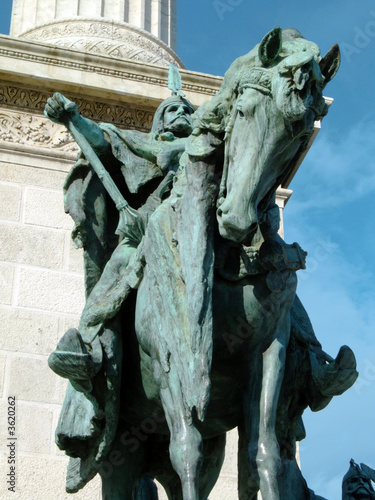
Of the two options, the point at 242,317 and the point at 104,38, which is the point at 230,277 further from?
the point at 104,38

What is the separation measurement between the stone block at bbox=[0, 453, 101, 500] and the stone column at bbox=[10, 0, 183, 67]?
3954mm

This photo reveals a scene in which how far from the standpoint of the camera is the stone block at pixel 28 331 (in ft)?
24.3

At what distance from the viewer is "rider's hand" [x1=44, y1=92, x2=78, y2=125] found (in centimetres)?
539

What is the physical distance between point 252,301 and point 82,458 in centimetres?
136

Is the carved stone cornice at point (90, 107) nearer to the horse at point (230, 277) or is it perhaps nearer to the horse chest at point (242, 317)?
the horse at point (230, 277)

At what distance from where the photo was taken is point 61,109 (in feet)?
17.7

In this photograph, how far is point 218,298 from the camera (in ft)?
14.9

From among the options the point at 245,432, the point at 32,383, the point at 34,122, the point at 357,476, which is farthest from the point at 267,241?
the point at 34,122

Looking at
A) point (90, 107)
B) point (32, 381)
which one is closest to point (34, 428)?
point (32, 381)

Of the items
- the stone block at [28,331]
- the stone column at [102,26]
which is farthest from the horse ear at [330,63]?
the stone column at [102,26]

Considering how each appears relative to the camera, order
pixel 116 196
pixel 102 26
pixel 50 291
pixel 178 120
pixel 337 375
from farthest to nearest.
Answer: pixel 102 26 < pixel 50 291 < pixel 178 120 < pixel 116 196 < pixel 337 375

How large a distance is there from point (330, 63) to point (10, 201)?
13.5 feet

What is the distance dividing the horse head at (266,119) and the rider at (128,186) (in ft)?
2.74

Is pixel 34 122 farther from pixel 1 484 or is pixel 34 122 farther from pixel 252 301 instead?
pixel 252 301
